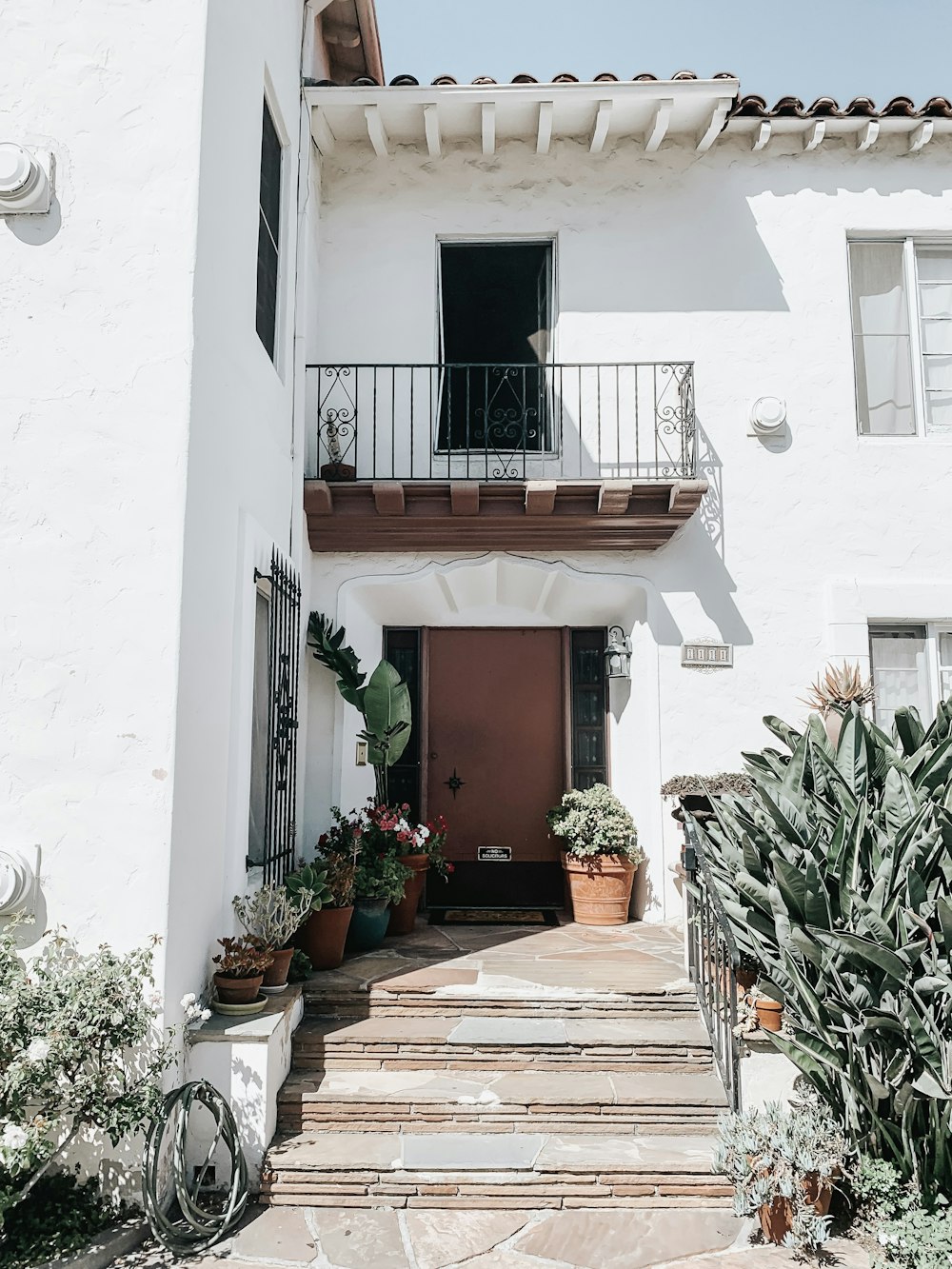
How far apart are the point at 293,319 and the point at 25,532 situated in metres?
3.24

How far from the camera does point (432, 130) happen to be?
7.87 m

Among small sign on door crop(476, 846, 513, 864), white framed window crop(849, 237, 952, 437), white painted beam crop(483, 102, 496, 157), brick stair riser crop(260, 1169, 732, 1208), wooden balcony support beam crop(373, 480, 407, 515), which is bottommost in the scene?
brick stair riser crop(260, 1169, 732, 1208)

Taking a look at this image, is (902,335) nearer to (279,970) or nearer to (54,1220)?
(279,970)

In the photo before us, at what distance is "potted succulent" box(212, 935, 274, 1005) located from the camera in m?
4.79

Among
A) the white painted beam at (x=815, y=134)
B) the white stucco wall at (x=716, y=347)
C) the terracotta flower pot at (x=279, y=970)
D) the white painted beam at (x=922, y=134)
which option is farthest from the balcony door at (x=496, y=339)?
the terracotta flower pot at (x=279, y=970)

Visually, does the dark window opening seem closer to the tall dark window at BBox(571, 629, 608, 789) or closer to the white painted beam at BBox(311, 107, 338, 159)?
the tall dark window at BBox(571, 629, 608, 789)

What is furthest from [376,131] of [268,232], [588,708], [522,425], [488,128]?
[588,708]

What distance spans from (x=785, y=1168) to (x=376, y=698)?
428 cm

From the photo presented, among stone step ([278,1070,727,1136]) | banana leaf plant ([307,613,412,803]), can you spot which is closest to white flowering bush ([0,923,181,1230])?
stone step ([278,1070,727,1136])

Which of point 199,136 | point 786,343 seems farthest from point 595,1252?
point 786,343

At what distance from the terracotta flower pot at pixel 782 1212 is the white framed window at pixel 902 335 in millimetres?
5801

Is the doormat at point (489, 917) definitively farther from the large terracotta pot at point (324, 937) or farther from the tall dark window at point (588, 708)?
the large terracotta pot at point (324, 937)

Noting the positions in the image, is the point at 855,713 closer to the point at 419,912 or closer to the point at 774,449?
the point at 774,449

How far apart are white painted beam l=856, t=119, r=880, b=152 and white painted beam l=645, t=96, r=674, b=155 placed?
62.9 inches
